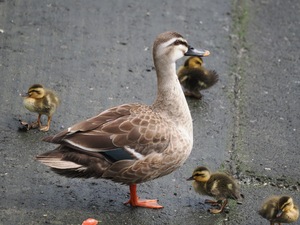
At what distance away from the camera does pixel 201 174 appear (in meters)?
5.66

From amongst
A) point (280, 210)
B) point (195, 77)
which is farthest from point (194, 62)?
point (280, 210)

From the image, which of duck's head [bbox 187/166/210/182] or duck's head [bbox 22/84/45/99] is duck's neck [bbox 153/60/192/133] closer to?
duck's head [bbox 187/166/210/182]

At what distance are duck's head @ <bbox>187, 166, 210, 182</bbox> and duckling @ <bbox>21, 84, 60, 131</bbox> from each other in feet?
4.58

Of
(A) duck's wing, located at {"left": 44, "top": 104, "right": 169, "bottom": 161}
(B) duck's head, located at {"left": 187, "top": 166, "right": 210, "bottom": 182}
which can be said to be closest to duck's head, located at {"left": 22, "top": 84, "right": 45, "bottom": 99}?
(A) duck's wing, located at {"left": 44, "top": 104, "right": 169, "bottom": 161}

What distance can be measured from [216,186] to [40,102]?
1.66 metres

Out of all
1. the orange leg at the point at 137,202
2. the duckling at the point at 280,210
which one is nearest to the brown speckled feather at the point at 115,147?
the orange leg at the point at 137,202

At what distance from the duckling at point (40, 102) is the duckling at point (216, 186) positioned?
1.38 m

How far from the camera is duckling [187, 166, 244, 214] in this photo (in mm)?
5559

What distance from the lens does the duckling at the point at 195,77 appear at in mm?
6979

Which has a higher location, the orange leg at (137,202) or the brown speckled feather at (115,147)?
the brown speckled feather at (115,147)

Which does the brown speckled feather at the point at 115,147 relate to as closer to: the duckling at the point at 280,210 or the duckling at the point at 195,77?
the duckling at the point at 280,210

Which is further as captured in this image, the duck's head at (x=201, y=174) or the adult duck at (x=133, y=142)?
the duck's head at (x=201, y=174)

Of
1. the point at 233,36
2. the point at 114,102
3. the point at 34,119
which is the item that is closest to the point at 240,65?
the point at 233,36

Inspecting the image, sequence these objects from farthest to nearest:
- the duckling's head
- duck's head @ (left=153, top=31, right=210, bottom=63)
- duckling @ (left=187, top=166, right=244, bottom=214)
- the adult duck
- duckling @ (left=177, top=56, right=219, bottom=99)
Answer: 1. the duckling's head
2. duckling @ (left=177, top=56, right=219, bottom=99)
3. duck's head @ (left=153, top=31, right=210, bottom=63)
4. duckling @ (left=187, top=166, right=244, bottom=214)
5. the adult duck
